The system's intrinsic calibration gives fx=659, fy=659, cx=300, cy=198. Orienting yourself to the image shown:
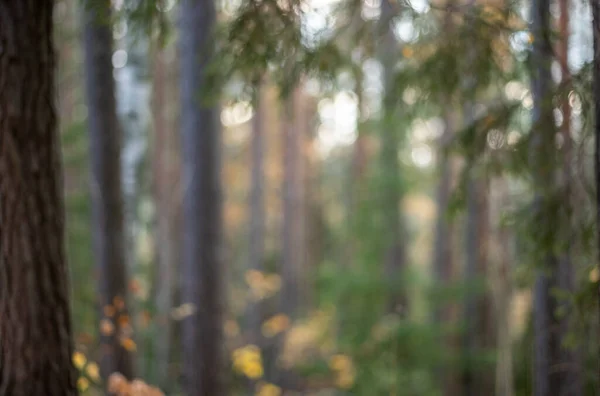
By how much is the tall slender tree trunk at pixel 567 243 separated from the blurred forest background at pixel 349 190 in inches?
1.0

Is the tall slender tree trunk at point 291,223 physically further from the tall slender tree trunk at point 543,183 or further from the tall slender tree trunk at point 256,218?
the tall slender tree trunk at point 543,183

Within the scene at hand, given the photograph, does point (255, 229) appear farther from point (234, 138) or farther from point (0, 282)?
point (0, 282)

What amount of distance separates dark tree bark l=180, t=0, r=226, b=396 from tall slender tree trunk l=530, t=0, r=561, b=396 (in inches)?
134

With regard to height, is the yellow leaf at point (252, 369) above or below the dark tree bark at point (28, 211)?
below

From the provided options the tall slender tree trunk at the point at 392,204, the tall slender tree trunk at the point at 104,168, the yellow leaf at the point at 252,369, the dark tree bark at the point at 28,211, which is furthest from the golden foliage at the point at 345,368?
the dark tree bark at the point at 28,211

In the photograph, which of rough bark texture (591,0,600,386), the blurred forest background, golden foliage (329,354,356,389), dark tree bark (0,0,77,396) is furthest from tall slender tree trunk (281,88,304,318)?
rough bark texture (591,0,600,386)

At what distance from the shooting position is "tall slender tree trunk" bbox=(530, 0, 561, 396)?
4570 mm

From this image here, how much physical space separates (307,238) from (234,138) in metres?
4.78

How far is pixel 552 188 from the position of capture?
521cm

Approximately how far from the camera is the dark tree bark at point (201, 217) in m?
7.29

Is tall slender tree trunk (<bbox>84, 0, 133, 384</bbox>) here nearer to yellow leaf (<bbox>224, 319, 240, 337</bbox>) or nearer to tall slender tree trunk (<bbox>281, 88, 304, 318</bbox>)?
yellow leaf (<bbox>224, 319, 240, 337</bbox>)

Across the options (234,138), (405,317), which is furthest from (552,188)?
(234,138)

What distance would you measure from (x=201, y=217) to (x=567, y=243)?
411 cm

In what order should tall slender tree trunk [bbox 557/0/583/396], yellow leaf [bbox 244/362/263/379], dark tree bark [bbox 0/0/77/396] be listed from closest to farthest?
dark tree bark [bbox 0/0/77/396] → tall slender tree trunk [bbox 557/0/583/396] → yellow leaf [bbox 244/362/263/379]
